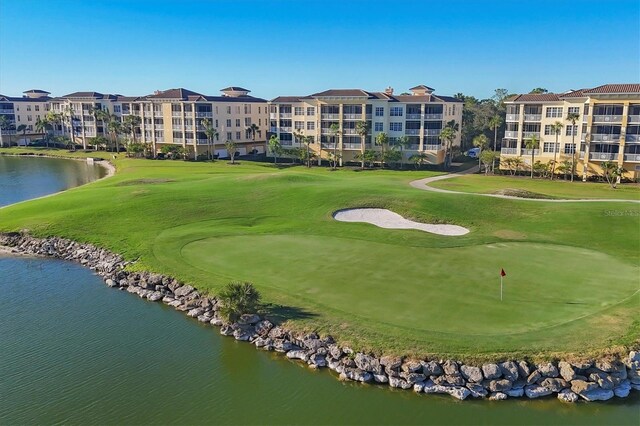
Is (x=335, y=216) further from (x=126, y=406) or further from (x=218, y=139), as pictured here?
(x=218, y=139)

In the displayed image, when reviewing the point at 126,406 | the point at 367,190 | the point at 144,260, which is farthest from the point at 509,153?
the point at 126,406

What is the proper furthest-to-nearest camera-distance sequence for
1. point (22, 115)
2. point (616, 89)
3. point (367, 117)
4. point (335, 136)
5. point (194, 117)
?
point (22, 115) < point (194, 117) < point (335, 136) < point (367, 117) < point (616, 89)

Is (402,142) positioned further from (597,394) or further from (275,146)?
(597,394)

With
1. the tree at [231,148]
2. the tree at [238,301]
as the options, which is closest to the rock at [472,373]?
the tree at [238,301]

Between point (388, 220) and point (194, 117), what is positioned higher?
point (194, 117)

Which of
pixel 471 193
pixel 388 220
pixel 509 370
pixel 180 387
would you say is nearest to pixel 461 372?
pixel 509 370

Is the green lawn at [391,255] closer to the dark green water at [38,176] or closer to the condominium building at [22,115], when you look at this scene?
the dark green water at [38,176]
